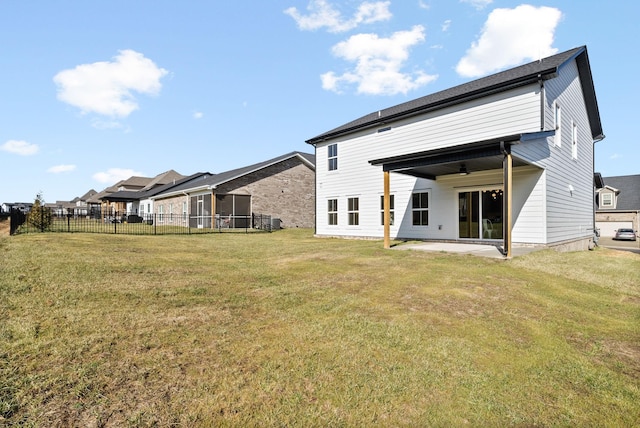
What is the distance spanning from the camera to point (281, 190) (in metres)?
27.0

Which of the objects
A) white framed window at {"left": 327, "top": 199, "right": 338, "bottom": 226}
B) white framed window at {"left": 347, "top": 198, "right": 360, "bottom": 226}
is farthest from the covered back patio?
white framed window at {"left": 327, "top": 199, "right": 338, "bottom": 226}

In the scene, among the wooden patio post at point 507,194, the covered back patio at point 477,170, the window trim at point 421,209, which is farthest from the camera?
the window trim at point 421,209

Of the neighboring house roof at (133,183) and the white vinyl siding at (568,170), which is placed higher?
the neighboring house roof at (133,183)

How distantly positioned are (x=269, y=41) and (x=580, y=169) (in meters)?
16.6

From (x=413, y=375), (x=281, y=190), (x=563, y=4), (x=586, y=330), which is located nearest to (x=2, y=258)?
(x=413, y=375)

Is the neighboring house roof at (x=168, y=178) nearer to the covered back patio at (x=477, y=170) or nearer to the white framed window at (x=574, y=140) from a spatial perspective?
the covered back patio at (x=477, y=170)

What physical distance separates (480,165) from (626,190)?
40.9 m

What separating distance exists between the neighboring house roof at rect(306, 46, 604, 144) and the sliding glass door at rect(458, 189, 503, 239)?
390cm

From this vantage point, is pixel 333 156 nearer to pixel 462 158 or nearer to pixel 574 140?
pixel 462 158

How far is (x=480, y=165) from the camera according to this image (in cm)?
1190

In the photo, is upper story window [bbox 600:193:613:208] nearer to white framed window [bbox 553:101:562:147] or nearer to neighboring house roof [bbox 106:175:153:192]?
white framed window [bbox 553:101:562:147]

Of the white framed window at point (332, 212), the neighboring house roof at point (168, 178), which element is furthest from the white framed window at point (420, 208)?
the neighboring house roof at point (168, 178)

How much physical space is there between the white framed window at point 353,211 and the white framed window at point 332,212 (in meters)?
0.98

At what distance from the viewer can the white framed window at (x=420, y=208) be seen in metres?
14.4
